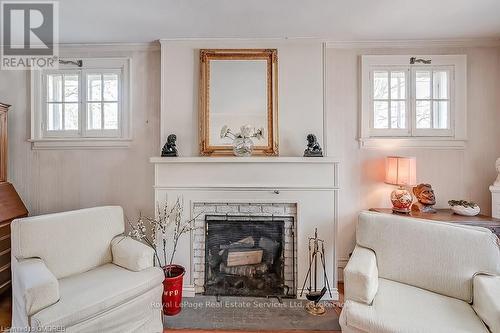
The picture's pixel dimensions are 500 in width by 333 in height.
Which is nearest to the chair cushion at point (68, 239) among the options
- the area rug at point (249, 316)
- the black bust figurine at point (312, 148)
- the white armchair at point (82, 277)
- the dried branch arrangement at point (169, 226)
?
the white armchair at point (82, 277)

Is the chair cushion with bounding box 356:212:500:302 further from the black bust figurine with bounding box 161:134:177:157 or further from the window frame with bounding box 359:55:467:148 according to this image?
the black bust figurine with bounding box 161:134:177:157

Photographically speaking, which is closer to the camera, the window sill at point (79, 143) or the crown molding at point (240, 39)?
the crown molding at point (240, 39)

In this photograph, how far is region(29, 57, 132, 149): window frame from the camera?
2.56 meters

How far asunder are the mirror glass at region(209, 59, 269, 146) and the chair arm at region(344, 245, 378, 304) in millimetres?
1318

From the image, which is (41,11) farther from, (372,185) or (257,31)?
(372,185)

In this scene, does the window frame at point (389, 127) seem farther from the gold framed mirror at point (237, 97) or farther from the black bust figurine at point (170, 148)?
the black bust figurine at point (170, 148)

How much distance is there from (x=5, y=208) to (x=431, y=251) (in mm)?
3590

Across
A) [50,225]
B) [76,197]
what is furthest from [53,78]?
[50,225]

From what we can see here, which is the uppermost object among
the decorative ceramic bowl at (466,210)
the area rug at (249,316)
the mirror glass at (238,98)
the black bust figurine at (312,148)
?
the mirror glass at (238,98)

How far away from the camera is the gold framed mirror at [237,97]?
7.98 ft

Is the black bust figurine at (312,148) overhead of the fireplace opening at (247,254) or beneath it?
overhead

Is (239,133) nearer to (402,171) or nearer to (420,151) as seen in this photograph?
(402,171)

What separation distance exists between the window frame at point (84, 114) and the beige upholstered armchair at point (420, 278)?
2.44m

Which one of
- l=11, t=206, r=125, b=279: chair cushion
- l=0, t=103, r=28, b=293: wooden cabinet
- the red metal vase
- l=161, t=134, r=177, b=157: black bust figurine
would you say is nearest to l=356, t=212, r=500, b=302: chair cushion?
the red metal vase
